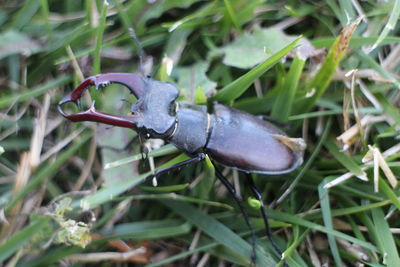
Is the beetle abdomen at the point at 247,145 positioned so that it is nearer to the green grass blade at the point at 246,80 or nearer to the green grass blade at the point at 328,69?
the green grass blade at the point at 246,80

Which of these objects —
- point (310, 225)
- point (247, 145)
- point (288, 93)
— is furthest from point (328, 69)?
point (310, 225)

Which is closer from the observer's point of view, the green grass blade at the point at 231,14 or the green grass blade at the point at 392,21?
the green grass blade at the point at 392,21

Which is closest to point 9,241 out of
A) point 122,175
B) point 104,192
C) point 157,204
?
point 104,192

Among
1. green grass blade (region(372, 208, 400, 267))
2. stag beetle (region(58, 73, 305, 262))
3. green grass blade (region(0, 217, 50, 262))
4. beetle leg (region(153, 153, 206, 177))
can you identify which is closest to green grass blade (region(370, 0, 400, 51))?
stag beetle (region(58, 73, 305, 262))

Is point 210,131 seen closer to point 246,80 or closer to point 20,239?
point 246,80

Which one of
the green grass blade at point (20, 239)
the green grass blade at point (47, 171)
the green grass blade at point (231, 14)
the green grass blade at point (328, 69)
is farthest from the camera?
the green grass blade at point (231, 14)

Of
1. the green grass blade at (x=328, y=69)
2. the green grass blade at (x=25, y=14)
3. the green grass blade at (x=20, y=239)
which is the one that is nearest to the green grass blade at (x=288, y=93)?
the green grass blade at (x=328, y=69)

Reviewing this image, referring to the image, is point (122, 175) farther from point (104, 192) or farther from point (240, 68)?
point (240, 68)
